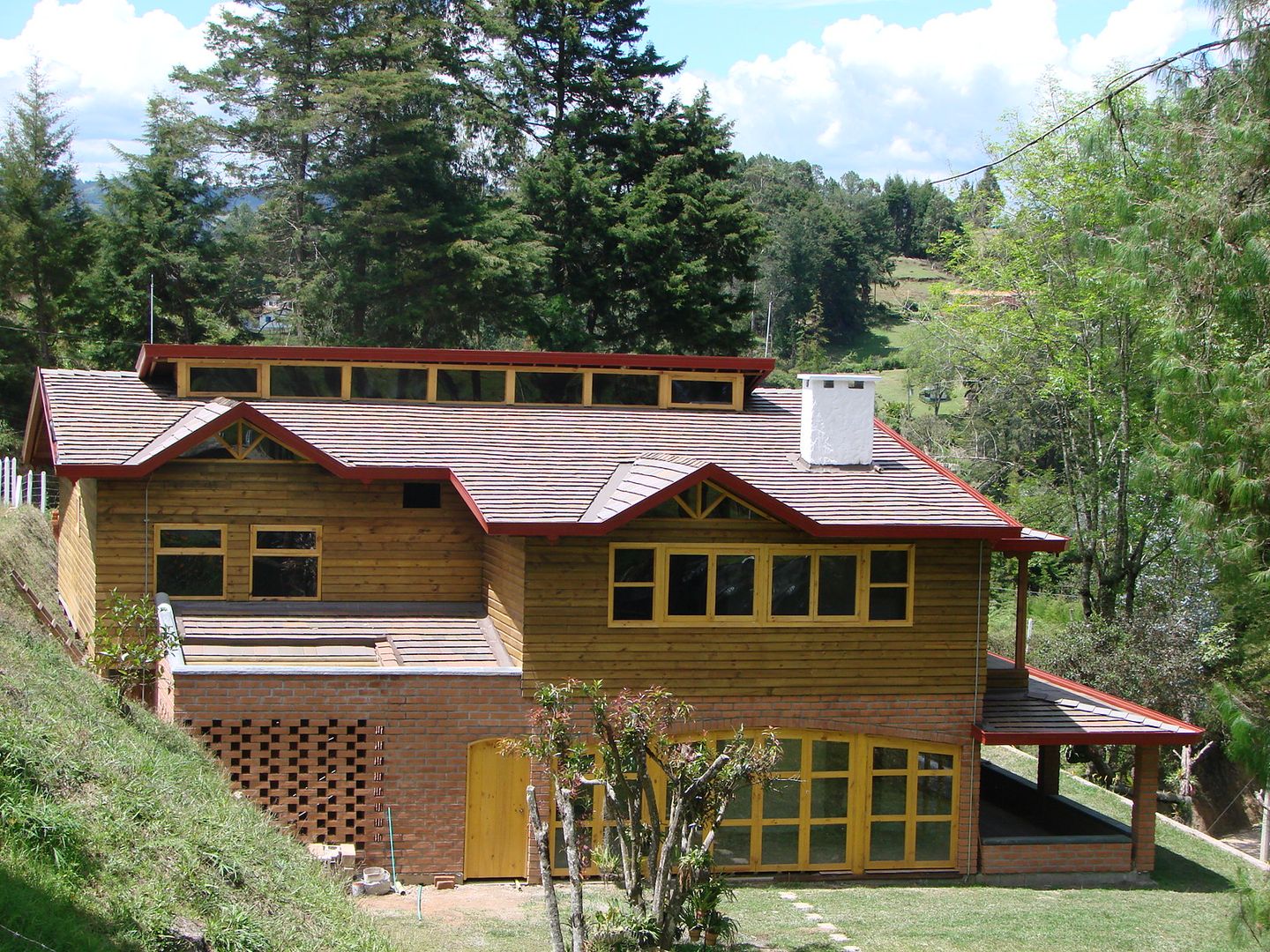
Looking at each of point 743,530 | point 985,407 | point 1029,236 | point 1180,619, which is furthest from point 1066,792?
point 985,407

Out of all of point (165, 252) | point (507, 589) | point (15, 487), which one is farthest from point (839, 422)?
point (165, 252)

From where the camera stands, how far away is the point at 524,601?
52.7 feet

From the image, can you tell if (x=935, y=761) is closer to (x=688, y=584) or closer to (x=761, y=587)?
(x=761, y=587)

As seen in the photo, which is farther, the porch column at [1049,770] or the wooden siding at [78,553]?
the porch column at [1049,770]

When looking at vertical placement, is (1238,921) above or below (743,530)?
below

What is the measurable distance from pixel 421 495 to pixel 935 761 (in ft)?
25.6

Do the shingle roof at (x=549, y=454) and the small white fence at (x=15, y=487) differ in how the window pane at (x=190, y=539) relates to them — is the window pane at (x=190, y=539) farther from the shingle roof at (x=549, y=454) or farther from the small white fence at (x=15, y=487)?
the small white fence at (x=15, y=487)

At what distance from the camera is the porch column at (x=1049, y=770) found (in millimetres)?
19938

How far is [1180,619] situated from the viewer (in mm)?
27656

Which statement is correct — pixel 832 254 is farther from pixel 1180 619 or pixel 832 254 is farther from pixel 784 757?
pixel 784 757

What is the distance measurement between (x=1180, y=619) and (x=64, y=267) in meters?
32.5

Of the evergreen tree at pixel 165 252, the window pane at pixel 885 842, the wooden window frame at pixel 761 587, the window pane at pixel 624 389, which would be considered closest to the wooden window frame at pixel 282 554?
the wooden window frame at pixel 761 587

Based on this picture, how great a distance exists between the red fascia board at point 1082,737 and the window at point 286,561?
912 cm

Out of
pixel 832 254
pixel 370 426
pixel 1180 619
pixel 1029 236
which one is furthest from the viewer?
pixel 832 254
